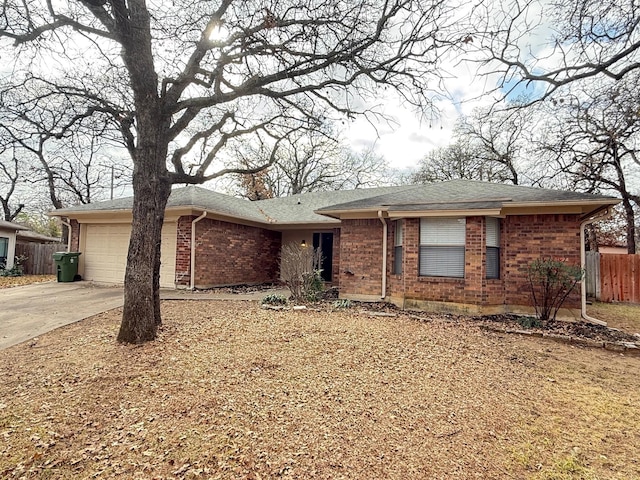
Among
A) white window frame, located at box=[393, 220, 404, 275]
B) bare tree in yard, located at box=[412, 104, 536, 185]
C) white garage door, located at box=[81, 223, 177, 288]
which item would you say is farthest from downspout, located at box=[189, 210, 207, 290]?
bare tree in yard, located at box=[412, 104, 536, 185]

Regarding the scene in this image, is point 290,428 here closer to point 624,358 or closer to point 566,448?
point 566,448

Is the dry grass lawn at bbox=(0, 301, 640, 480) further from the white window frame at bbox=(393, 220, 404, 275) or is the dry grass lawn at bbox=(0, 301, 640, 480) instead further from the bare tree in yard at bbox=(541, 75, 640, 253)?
the bare tree in yard at bbox=(541, 75, 640, 253)

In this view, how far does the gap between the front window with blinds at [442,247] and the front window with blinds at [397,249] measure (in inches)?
27.4

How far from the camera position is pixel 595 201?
6867 mm

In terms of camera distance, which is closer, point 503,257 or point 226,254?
point 503,257

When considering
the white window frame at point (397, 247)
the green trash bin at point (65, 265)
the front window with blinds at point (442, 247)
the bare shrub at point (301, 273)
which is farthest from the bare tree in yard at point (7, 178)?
the front window with blinds at point (442, 247)

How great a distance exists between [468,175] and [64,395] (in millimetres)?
22566

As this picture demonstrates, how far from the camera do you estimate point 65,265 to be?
1206 centimetres

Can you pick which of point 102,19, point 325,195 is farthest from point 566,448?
point 325,195

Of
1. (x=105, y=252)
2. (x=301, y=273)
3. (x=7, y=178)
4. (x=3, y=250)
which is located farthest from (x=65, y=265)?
(x=7, y=178)

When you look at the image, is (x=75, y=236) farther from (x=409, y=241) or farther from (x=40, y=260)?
(x=409, y=241)

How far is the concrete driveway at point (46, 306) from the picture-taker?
6.09 m

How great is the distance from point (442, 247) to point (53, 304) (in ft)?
30.6

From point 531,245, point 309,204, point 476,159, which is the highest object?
point 476,159
